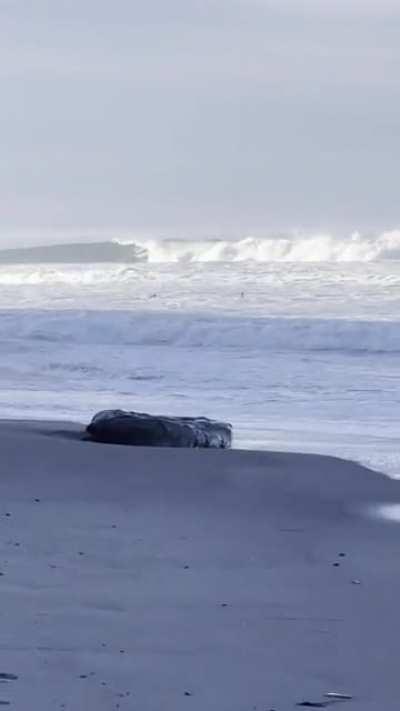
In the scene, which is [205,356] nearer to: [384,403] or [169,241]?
[384,403]

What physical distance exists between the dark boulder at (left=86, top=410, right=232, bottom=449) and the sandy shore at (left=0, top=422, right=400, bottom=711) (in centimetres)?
62

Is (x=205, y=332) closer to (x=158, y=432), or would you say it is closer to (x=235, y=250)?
(x=158, y=432)

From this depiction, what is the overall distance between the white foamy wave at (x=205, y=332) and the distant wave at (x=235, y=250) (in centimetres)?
991

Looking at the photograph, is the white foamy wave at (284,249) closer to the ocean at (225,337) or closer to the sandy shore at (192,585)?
the ocean at (225,337)

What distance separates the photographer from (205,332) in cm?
2044

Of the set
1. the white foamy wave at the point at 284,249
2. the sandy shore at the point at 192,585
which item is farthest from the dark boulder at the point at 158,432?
the white foamy wave at the point at 284,249

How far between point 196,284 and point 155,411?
14209mm

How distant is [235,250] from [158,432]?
2384 centimetres

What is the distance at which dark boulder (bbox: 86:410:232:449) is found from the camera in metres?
8.91

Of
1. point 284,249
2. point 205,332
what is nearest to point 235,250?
point 284,249

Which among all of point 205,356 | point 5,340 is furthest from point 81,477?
point 5,340

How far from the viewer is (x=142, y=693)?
4.00 m

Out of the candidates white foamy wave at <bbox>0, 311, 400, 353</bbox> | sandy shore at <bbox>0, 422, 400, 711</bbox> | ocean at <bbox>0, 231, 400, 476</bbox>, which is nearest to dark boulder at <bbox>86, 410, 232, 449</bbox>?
sandy shore at <bbox>0, 422, 400, 711</bbox>

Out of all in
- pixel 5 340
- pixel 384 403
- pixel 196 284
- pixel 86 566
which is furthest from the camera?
pixel 196 284
